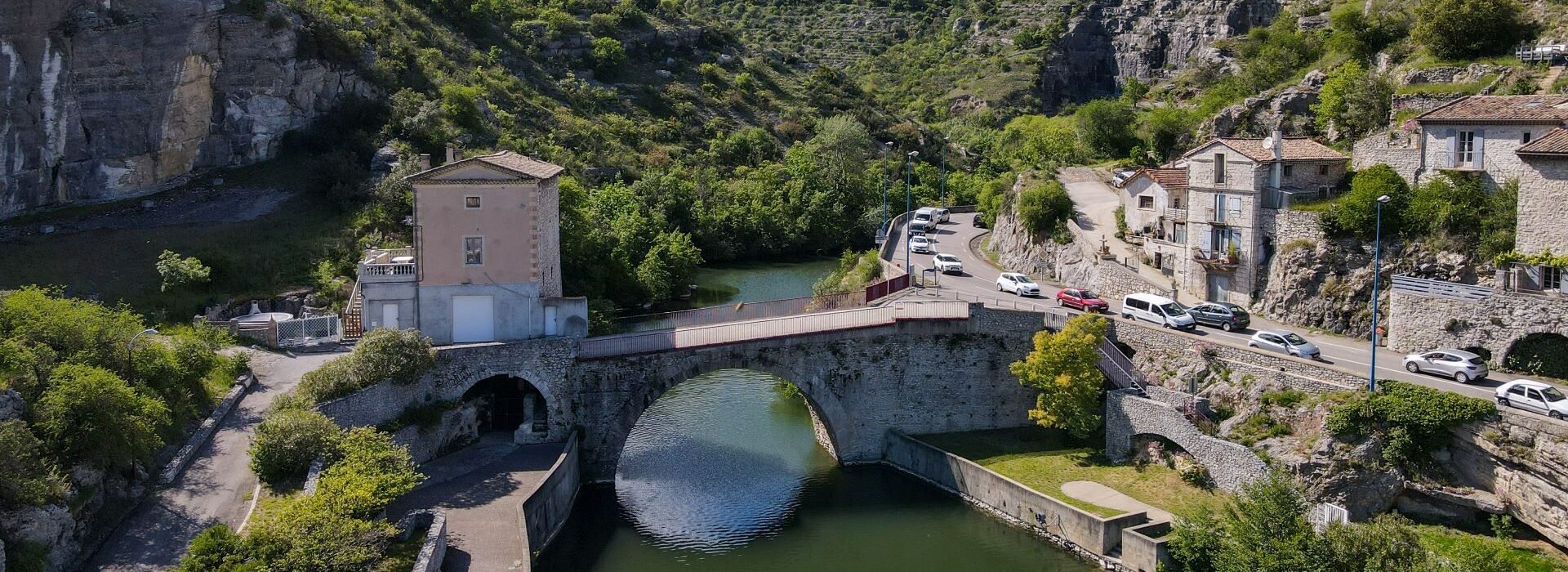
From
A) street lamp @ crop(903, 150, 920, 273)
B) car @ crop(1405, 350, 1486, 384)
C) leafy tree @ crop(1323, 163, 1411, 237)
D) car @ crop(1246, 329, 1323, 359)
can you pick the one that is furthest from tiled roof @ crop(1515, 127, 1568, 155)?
street lamp @ crop(903, 150, 920, 273)

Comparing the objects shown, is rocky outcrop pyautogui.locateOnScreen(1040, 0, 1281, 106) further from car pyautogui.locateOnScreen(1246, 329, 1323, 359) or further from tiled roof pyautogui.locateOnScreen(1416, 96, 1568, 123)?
car pyautogui.locateOnScreen(1246, 329, 1323, 359)

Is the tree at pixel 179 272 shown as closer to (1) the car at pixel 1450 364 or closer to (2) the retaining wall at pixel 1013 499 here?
(2) the retaining wall at pixel 1013 499

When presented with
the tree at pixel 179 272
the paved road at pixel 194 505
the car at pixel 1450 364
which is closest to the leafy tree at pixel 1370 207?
the car at pixel 1450 364

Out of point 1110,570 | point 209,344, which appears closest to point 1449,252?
point 1110,570

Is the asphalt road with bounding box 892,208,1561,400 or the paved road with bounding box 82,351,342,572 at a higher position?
the asphalt road with bounding box 892,208,1561,400

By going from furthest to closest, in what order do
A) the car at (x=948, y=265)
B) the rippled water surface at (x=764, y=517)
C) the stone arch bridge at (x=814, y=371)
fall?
A: 1. the car at (x=948, y=265)
2. the stone arch bridge at (x=814, y=371)
3. the rippled water surface at (x=764, y=517)

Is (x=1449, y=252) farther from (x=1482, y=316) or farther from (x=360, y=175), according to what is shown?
(x=360, y=175)
